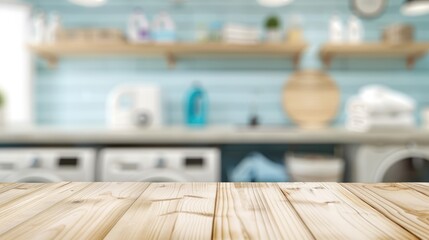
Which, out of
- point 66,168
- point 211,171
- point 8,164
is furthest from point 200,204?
point 8,164

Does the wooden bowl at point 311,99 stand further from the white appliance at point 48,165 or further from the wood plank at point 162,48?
the white appliance at point 48,165

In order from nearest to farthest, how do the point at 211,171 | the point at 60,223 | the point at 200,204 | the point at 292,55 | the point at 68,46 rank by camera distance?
the point at 60,223 < the point at 200,204 < the point at 211,171 < the point at 68,46 < the point at 292,55

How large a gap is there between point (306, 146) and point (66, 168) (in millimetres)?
1714

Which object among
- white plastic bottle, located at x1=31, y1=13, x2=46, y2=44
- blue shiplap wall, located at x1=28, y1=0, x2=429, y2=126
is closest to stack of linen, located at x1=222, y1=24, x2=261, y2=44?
blue shiplap wall, located at x1=28, y1=0, x2=429, y2=126

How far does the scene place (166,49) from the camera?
121 inches

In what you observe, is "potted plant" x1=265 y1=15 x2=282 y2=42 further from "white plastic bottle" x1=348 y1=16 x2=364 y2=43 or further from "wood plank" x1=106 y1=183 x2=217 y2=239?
"wood plank" x1=106 y1=183 x2=217 y2=239

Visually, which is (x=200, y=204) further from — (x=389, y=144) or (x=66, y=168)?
(x=389, y=144)

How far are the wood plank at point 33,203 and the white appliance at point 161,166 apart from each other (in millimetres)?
1557

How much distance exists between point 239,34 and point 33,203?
2.54 metres

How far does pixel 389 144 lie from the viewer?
2514mm

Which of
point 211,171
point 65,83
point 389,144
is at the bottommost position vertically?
point 211,171

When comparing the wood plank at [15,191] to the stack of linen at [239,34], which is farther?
the stack of linen at [239,34]

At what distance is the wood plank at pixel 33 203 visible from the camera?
1.85 ft

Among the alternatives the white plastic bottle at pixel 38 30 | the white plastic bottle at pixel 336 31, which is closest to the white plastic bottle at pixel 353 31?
the white plastic bottle at pixel 336 31
